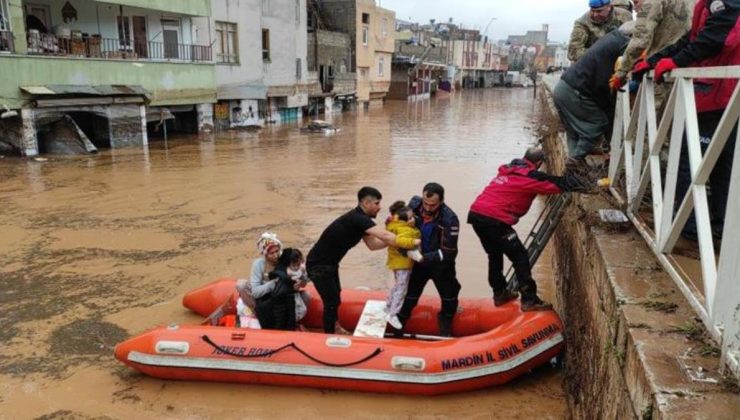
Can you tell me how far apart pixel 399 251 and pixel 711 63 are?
2.84 m

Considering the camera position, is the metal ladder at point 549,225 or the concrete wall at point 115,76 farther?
the concrete wall at point 115,76

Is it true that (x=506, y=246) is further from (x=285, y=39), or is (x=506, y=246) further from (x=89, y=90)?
(x=285, y=39)

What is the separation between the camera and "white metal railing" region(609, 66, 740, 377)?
2.39 metres

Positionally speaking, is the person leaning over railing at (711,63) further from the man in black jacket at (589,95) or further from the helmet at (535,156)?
the man in black jacket at (589,95)

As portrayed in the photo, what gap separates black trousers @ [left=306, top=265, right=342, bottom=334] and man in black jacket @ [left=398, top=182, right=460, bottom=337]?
2.48 ft

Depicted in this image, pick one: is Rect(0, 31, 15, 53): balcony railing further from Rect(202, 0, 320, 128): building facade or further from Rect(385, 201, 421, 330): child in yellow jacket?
Rect(385, 201, 421, 330): child in yellow jacket

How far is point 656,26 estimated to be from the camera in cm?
491

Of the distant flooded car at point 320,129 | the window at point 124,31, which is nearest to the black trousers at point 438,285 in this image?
the window at point 124,31

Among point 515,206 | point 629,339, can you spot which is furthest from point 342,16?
point 629,339

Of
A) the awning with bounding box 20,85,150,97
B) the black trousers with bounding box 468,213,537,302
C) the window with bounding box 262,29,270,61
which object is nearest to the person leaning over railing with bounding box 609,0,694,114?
the black trousers with bounding box 468,213,537,302

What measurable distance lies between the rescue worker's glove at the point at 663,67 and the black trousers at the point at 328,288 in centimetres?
320

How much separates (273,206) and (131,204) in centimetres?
297

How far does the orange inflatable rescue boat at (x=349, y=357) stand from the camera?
16.3 feet

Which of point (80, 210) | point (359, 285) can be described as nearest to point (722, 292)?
point (359, 285)
